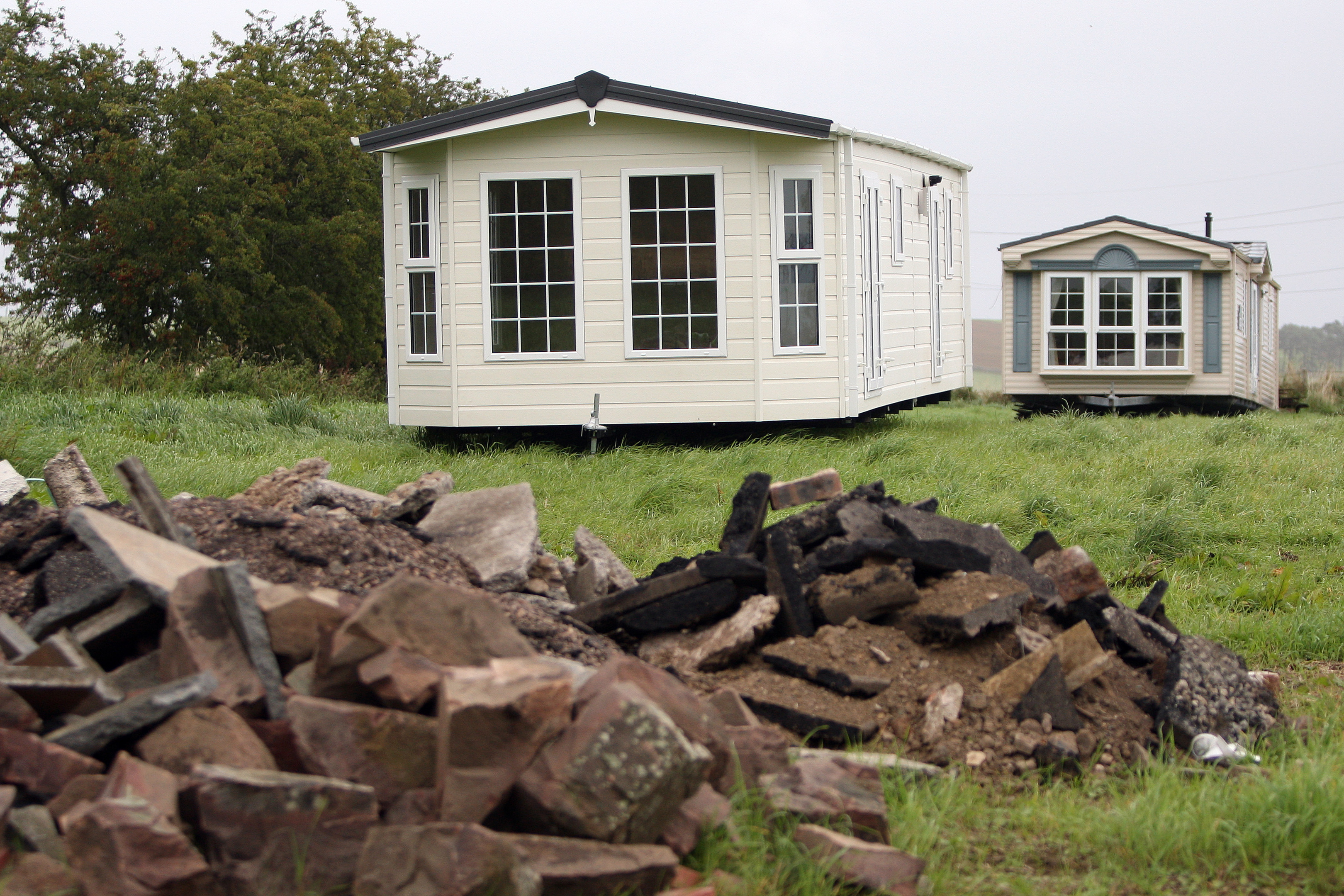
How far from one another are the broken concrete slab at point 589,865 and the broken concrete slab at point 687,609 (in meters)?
1.83

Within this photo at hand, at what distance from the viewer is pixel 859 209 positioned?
12.2 m

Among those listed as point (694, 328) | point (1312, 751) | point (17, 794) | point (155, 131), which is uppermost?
point (155, 131)

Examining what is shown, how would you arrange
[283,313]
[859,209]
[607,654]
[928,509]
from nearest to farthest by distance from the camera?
[607,654] < [928,509] < [859,209] < [283,313]

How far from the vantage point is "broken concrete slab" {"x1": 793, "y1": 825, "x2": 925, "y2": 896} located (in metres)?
2.75

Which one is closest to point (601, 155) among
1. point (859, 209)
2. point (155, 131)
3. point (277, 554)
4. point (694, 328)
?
point (694, 328)

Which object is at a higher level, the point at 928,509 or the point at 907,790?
the point at 928,509

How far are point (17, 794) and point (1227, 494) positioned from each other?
8.21 m

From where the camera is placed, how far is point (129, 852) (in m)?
2.42

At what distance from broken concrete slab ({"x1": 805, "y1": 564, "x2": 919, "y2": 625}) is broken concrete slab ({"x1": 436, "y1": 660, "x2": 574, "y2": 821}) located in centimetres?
185

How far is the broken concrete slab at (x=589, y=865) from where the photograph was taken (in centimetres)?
254

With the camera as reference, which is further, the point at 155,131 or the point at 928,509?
the point at 155,131

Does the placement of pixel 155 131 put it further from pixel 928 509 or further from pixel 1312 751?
pixel 1312 751

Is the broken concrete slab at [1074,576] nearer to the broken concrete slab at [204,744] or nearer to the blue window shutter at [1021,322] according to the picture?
the broken concrete slab at [204,744]

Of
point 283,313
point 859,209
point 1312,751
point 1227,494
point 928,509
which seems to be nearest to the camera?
point 1312,751
